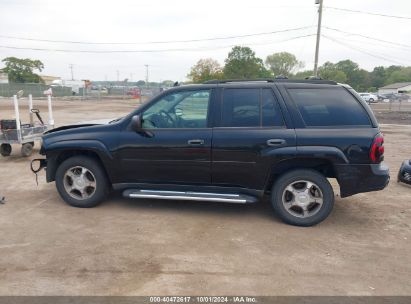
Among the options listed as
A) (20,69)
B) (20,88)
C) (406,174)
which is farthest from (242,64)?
(20,69)

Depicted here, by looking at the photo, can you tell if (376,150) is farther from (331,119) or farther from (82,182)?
(82,182)

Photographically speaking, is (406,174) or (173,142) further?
(406,174)

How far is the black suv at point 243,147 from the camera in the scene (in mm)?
4258

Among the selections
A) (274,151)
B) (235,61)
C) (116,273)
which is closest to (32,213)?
(116,273)

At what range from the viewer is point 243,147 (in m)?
4.38

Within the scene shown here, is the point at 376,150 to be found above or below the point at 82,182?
above

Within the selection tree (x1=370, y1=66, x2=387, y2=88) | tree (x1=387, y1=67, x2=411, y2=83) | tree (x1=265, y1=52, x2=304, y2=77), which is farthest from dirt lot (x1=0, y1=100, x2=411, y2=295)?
tree (x1=387, y1=67, x2=411, y2=83)

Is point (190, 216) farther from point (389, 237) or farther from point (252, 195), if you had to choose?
point (389, 237)

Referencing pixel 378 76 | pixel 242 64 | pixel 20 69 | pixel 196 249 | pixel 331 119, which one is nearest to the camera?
pixel 196 249

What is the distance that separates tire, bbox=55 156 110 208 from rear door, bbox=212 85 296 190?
1.64 m

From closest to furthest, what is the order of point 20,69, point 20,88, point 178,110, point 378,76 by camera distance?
1. point 178,110
2. point 20,88
3. point 20,69
4. point 378,76

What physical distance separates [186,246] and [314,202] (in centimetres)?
174

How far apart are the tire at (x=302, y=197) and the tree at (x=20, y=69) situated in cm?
8534

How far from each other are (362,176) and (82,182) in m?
3.75
